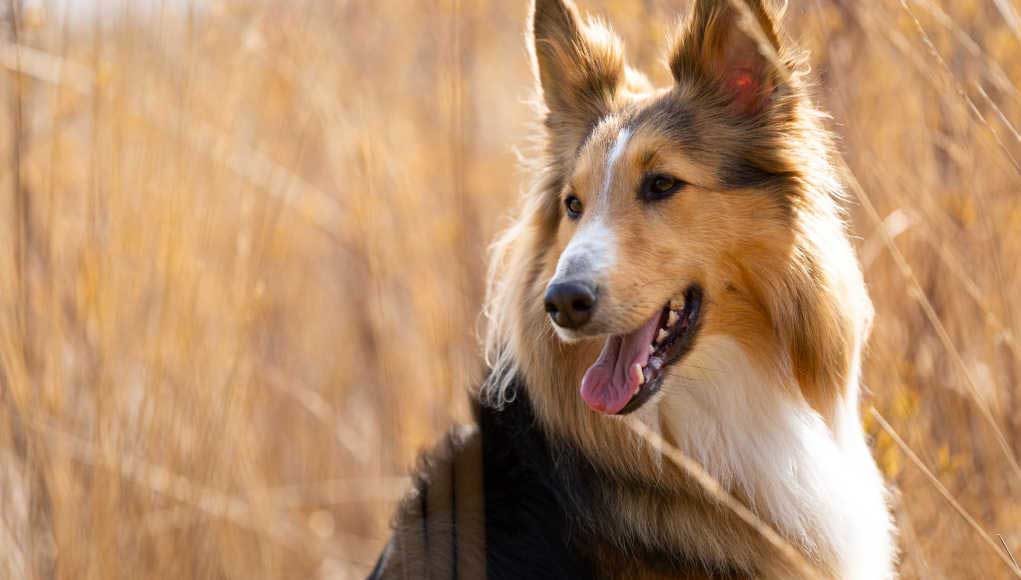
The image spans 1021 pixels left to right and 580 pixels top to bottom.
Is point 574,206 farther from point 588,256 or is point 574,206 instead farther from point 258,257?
point 258,257

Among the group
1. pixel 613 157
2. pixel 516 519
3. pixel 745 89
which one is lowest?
pixel 516 519

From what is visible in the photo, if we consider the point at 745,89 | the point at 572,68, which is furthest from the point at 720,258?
the point at 572,68

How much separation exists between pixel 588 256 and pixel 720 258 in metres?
0.40

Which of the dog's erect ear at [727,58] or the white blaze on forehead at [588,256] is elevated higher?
the dog's erect ear at [727,58]

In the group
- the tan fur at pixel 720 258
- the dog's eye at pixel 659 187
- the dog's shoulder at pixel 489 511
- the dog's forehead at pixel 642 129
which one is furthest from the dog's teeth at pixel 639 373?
the dog's forehead at pixel 642 129

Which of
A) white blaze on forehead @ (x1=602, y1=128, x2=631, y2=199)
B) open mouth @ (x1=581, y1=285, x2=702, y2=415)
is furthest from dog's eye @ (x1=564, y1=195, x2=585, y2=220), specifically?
open mouth @ (x1=581, y1=285, x2=702, y2=415)

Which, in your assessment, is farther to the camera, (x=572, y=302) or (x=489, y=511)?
(x=489, y=511)

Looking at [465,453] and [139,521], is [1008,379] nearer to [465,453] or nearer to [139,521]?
[465,453]

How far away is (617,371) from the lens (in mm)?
2871

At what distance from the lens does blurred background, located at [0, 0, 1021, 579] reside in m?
3.41

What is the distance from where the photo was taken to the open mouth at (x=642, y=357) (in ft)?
9.16

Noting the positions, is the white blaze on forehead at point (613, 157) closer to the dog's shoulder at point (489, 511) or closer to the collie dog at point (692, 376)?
the collie dog at point (692, 376)

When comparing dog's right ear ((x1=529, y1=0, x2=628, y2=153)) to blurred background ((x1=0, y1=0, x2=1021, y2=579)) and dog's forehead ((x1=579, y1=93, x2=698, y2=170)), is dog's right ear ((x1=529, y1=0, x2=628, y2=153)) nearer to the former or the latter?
dog's forehead ((x1=579, y1=93, x2=698, y2=170))

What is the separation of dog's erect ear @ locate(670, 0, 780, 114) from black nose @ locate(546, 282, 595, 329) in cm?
80
